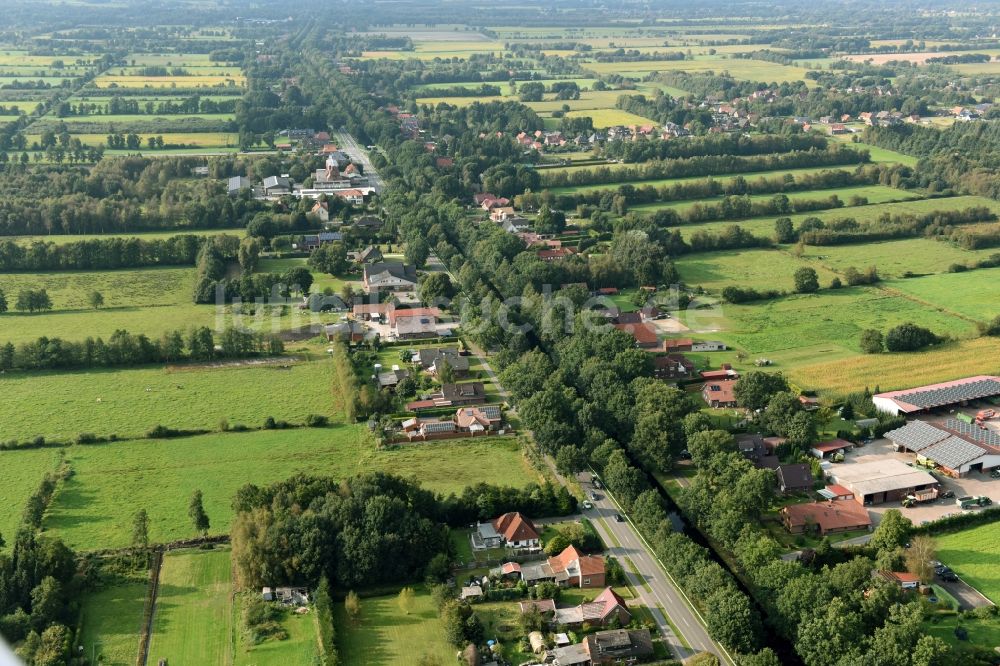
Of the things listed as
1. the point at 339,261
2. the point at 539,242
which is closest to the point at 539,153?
the point at 539,242

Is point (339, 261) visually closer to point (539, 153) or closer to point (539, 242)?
point (539, 242)

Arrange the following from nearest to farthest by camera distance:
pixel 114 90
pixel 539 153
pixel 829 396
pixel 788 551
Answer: pixel 788 551
pixel 829 396
pixel 539 153
pixel 114 90

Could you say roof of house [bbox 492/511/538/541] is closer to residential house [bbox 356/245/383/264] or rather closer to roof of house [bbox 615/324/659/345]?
roof of house [bbox 615/324/659/345]

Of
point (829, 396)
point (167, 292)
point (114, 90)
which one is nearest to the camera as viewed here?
point (829, 396)

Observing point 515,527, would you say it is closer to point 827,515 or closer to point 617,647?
point 617,647

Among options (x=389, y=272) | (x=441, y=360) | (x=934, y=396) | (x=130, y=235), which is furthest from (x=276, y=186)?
(x=934, y=396)

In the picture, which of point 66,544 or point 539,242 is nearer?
point 66,544

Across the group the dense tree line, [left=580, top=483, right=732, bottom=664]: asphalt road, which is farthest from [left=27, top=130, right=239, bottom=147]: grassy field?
[left=580, top=483, right=732, bottom=664]: asphalt road
